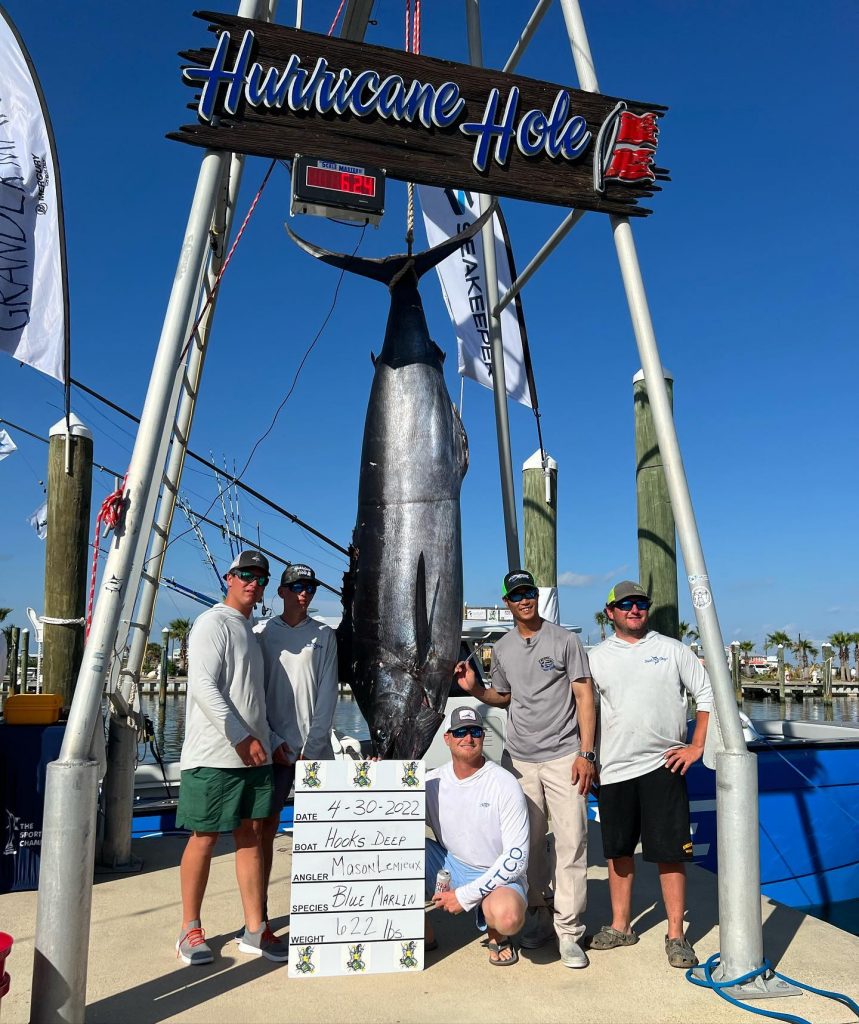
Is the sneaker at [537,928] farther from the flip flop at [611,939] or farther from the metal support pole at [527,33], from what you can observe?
the metal support pole at [527,33]

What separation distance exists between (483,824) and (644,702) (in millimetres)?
674

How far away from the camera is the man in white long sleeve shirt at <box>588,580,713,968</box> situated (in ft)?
8.91

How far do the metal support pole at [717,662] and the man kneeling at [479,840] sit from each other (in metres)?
0.62

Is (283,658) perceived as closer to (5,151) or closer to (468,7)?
(5,151)

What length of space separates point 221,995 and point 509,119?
2.92 meters

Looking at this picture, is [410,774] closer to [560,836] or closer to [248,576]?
[560,836]

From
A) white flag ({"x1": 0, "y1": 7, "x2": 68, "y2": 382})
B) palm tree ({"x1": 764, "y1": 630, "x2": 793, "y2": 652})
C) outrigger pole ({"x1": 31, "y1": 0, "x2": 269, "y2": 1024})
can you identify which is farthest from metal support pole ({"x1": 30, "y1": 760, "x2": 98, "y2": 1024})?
palm tree ({"x1": 764, "y1": 630, "x2": 793, "y2": 652})

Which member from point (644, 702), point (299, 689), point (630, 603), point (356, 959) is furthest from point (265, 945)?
point (630, 603)

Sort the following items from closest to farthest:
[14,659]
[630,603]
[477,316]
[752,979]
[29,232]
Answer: [752,979] → [630,603] → [29,232] → [477,316] → [14,659]

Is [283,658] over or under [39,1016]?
over

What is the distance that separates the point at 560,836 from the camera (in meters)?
2.79

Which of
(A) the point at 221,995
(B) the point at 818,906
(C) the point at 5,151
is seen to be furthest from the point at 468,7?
(B) the point at 818,906

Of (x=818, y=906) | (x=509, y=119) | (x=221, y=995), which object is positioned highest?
(x=509, y=119)

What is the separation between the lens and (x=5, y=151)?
126 inches
